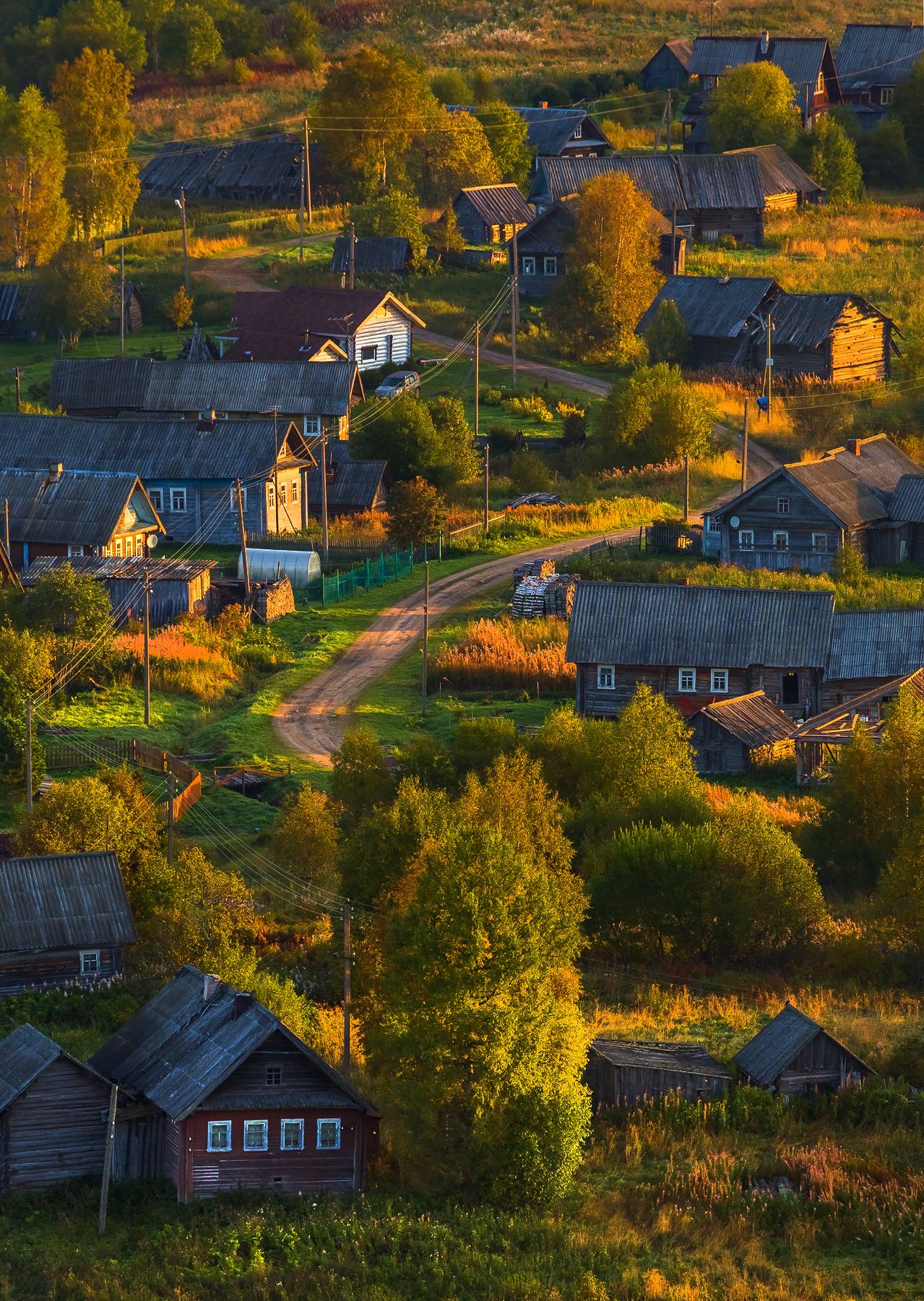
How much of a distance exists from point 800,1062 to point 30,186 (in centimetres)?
6408

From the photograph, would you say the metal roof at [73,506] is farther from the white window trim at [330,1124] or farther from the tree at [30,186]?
the white window trim at [330,1124]

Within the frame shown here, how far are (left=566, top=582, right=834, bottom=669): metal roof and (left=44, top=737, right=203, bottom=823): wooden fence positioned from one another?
10125 millimetres

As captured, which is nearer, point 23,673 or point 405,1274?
point 405,1274

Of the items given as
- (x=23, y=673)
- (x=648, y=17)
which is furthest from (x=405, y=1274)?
(x=648, y=17)

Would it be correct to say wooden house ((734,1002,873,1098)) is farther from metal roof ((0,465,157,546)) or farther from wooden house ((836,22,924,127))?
wooden house ((836,22,924,127))

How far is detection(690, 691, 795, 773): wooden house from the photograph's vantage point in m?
50.6

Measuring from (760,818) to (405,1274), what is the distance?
49.9ft

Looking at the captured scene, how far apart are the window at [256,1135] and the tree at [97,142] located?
65992mm

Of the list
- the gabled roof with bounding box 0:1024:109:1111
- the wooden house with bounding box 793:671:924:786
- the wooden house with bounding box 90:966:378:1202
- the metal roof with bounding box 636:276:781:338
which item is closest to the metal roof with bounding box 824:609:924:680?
the wooden house with bounding box 793:671:924:786

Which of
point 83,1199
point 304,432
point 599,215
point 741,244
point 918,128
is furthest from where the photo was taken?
point 918,128

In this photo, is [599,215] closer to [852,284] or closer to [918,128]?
[852,284]

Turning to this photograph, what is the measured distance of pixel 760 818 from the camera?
1698 inches

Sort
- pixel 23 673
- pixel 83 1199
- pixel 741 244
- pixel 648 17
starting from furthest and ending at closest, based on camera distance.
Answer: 1. pixel 648 17
2. pixel 741 244
3. pixel 23 673
4. pixel 83 1199

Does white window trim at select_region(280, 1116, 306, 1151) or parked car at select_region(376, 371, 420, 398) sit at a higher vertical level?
parked car at select_region(376, 371, 420, 398)
